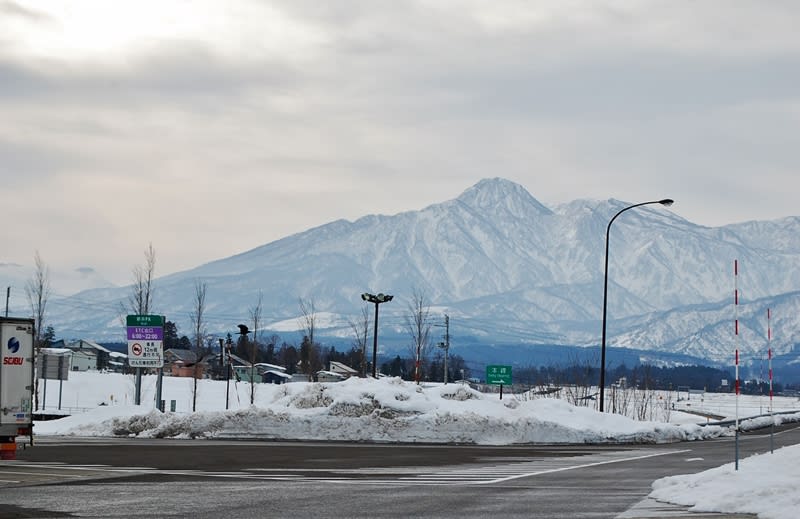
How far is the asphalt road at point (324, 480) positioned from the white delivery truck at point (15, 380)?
0.80 m

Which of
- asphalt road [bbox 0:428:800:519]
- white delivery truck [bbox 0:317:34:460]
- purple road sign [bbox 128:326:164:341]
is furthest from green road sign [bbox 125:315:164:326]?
white delivery truck [bbox 0:317:34:460]

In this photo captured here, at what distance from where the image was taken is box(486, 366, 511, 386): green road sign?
71.8 metres

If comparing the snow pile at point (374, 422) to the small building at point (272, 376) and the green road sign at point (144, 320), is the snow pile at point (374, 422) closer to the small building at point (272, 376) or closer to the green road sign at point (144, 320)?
the green road sign at point (144, 320)

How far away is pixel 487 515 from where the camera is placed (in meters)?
16.4

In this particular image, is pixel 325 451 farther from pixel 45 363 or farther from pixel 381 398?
pixel 45 363

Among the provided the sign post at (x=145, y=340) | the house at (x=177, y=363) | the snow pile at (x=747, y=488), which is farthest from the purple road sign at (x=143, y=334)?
the house at (x=177, y=363)

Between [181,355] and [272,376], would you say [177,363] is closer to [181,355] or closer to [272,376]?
[181,355]

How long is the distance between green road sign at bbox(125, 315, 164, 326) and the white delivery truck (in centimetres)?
2762

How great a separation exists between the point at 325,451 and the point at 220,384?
333 ft

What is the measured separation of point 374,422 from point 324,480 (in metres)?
19.9

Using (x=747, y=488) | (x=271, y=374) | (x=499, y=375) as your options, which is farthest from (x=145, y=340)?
(x=271, y=374)

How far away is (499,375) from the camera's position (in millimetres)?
72375

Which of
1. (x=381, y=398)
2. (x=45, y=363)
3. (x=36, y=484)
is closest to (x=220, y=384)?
(x=45, y=363)

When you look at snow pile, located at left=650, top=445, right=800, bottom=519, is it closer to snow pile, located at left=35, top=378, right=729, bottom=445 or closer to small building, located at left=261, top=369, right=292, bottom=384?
snow pile, located at left=35, top=378, right=729, bottom=445
